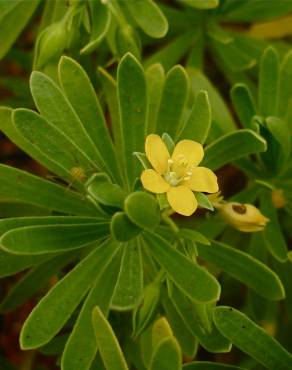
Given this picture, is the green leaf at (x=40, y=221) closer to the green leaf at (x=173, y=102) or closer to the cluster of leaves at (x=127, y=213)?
the cluster of leaves at (x=127, y=213)

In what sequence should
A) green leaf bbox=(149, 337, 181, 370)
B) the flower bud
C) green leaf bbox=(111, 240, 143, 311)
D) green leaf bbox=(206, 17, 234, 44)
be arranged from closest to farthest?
green leaf bbox=(149, 337, 181, 370) → green leaf bbox=(111, 240, 143, 311) → the flower bud → green leaf bbox=(206, 17, 234, 44)

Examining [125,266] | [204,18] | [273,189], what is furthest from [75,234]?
[204,18]

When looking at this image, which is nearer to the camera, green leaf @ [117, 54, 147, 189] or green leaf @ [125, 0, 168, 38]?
green leaf @ [117, 54, 147, 189]

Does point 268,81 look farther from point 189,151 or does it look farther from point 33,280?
point 33,280

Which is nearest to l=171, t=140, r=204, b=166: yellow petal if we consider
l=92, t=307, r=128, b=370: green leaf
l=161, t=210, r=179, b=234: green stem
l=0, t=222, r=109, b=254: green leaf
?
l=161, t=210, r=179, b=234: green stem

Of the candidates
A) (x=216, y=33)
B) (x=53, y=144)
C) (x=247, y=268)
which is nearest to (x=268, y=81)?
(x=216, y=33)

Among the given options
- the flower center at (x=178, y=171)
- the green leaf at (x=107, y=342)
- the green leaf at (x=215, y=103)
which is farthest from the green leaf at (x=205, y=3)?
the green leaf at (x=107, y=342)

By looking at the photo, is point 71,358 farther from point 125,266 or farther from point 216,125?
point 216,125

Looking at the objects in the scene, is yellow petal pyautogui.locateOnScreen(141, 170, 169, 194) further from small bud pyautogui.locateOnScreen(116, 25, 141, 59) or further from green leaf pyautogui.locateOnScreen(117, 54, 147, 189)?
small bud pyautogui.locateOnScreen(116, 25, 141, 59)
